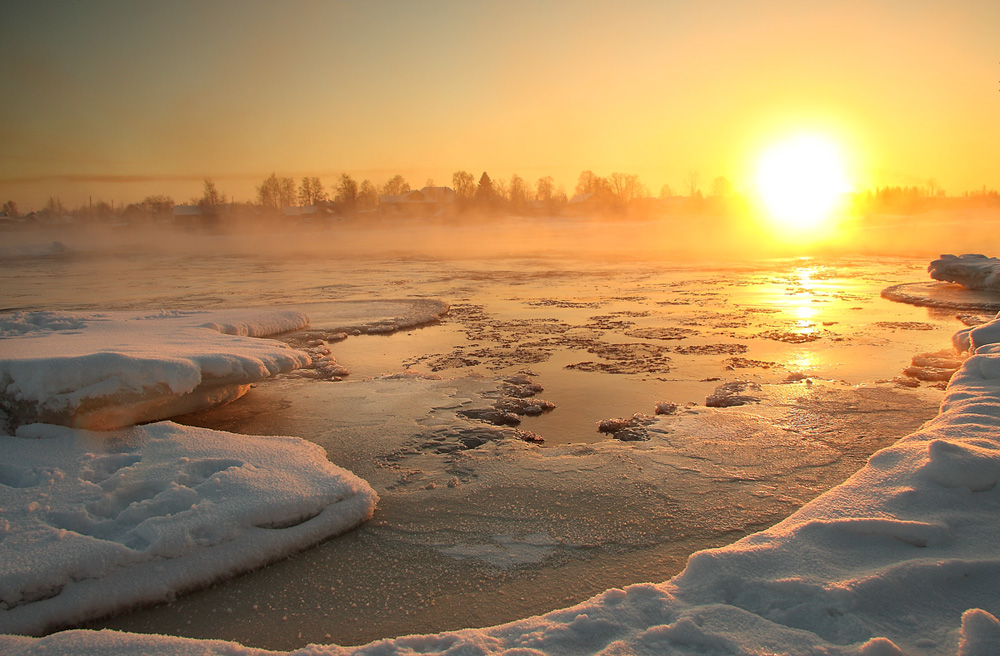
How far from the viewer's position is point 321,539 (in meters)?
3.43

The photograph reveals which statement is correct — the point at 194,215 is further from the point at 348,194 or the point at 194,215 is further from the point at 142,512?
the point at 142,512

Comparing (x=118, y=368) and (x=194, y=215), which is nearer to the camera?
(x=118, y=368)

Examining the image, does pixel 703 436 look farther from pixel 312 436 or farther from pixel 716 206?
pixel 716 206

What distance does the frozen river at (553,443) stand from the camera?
296cm

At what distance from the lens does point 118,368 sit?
443cm

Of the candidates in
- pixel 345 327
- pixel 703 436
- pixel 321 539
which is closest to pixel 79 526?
pixel 321 539

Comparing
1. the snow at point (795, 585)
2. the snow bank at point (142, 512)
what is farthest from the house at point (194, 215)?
the snow at point (795, 585)

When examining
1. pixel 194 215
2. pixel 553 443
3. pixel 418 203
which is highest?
pixel 418 203

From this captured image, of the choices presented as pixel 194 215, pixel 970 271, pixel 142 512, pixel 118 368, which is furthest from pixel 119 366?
pixel 194 215

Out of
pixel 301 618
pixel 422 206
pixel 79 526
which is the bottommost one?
pixel 301 618

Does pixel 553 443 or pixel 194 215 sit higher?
pixel 194 215

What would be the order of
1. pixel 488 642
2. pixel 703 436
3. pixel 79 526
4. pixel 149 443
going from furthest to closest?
1. pixel 703 436
2. pixel 149 443
3. pixel 79 526
4. pixel 488 642

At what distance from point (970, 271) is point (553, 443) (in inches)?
519

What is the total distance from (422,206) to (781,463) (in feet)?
211
